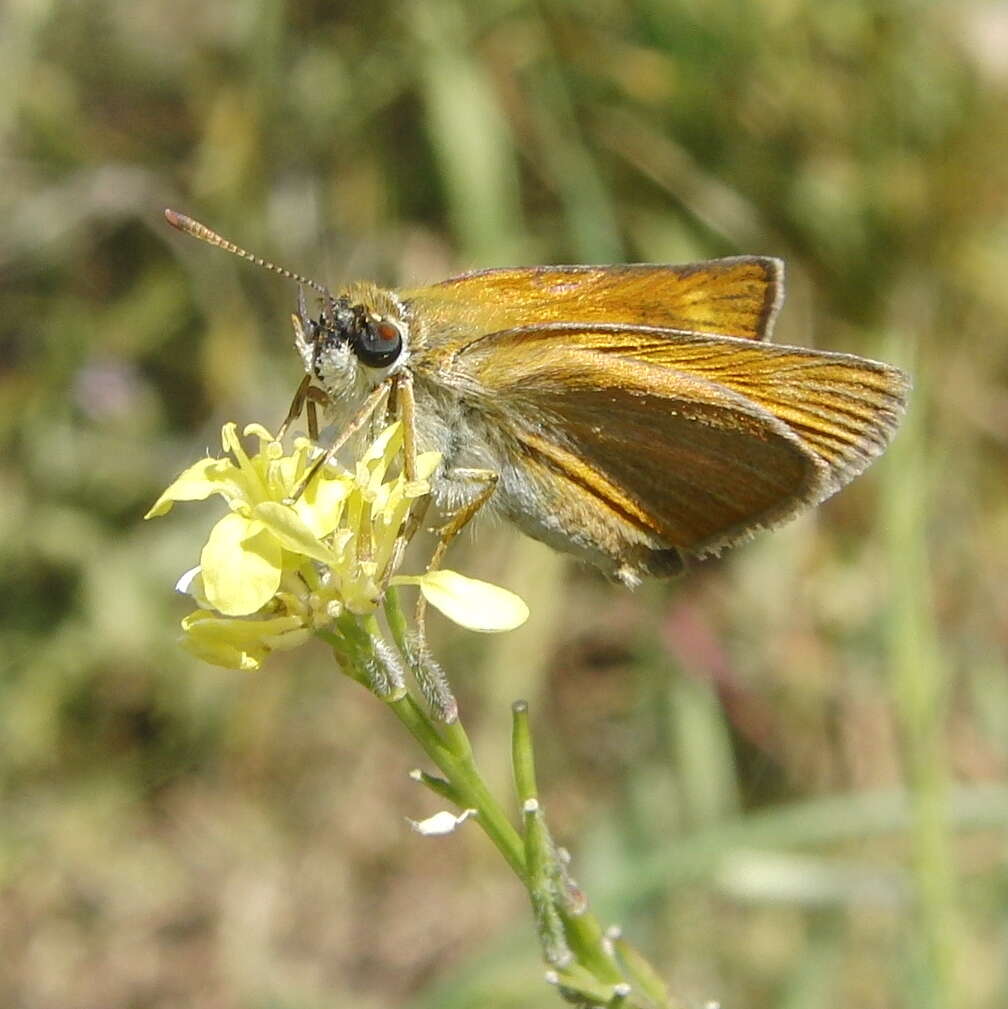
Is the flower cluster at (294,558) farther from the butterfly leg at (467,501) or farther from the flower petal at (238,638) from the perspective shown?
the butterfly leg at (467,501)

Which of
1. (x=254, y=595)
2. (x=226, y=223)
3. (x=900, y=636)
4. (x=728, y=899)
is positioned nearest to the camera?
(x=254, y=595)

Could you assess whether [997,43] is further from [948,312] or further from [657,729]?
[657,729]

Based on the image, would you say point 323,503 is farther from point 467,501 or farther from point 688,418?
point 688,418

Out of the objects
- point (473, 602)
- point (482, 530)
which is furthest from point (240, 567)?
point (482, 530)

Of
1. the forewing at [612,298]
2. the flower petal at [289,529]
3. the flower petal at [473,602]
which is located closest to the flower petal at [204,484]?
the flower petal at [289,529]

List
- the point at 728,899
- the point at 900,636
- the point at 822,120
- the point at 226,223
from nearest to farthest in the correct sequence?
1. the point at 900,636
2. the point at 728,899
3. the point at 226,223
4. the point at 822,120

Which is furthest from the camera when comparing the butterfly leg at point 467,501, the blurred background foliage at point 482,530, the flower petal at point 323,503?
the blurred background foliage at point 482,530

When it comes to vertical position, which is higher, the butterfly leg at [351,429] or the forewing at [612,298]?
the forewing at [612,298]

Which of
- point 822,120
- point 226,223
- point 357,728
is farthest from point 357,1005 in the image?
point 822,120
